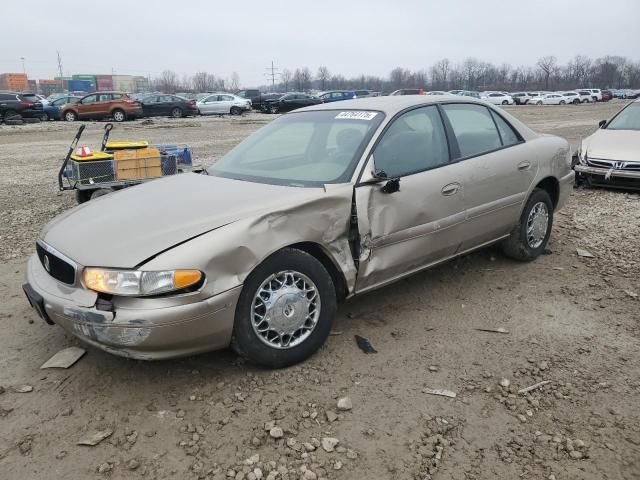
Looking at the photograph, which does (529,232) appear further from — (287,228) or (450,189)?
(287,228)

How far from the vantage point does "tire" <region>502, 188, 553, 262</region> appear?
488 centimetres

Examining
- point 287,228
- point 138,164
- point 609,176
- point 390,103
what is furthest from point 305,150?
point 609,176

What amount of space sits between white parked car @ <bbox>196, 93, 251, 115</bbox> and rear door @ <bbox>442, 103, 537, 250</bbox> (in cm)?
2938

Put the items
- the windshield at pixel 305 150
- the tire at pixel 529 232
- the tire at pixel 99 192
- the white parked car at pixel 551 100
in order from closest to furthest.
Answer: the windshield at pixel 305 150 → the tire at pixel 529 232 → the tire at pixel 99 192 → the white parked car at pixel 551 100

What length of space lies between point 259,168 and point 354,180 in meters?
0.85

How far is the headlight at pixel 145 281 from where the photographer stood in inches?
108

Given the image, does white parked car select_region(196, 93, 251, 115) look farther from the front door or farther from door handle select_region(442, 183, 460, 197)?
door handle select_region(442, 183, 460, 197)

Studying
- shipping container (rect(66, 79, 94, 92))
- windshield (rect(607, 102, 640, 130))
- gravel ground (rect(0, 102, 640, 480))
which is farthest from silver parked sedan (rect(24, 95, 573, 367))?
shipping container (rect(66, 79, 94, 92))

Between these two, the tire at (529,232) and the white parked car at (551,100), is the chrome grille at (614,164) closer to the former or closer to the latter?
the tire at (529,232)

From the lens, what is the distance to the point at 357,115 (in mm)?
4012

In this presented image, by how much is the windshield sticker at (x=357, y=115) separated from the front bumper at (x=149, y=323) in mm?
1732

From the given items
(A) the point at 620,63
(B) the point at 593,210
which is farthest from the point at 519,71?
(B) the point at 593,210

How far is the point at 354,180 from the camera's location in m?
3.50

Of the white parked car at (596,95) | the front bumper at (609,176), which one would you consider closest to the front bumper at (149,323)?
the front bumper at (609,176)
